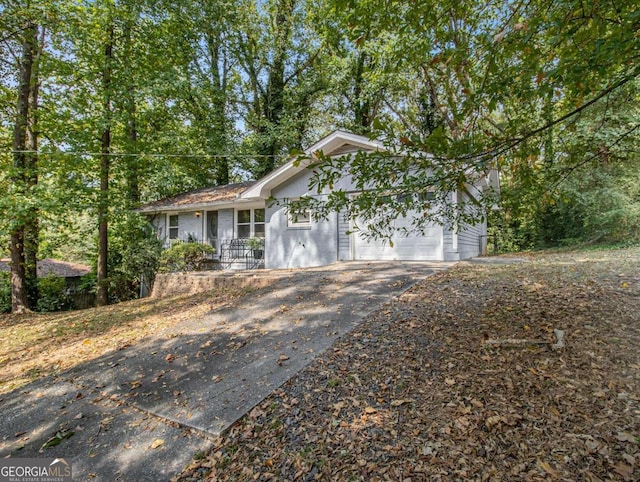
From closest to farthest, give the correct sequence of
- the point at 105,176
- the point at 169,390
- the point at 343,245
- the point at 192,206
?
the point at 169,390 → the point at 343,245 → the point at 105,176 → the point at 192,206

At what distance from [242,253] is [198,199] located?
3190mm

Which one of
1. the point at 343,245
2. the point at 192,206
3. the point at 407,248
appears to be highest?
the point at 192,206

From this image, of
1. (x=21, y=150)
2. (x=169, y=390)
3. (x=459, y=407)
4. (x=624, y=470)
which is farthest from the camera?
(x=21, y=150)

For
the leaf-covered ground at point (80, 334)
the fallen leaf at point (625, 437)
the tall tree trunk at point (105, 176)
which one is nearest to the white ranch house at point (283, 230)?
the tall tree trunk at point (105, 176)

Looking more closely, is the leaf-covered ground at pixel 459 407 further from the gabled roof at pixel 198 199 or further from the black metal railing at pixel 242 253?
the gabled roof at pixel 198 199

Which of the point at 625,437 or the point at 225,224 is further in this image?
the point at 225,224

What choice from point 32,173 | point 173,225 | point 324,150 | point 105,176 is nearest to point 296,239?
point 324,150

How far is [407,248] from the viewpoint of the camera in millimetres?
9820

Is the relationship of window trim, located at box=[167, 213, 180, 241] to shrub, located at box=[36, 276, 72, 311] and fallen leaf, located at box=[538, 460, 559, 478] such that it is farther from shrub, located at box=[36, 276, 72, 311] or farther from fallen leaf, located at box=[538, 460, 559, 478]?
fallen leaf, located at box=[538, 460, 559, 478]

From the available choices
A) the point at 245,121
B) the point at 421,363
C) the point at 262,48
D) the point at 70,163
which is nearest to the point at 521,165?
the point at 421,363

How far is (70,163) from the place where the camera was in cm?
1019

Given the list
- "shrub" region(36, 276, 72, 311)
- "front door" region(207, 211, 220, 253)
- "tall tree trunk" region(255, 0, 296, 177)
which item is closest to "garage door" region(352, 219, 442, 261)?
"front door" region(207, 211, 220, 253)

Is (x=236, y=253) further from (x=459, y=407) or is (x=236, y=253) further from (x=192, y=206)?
(x=459, y=407)

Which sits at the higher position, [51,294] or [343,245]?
[343,245]
